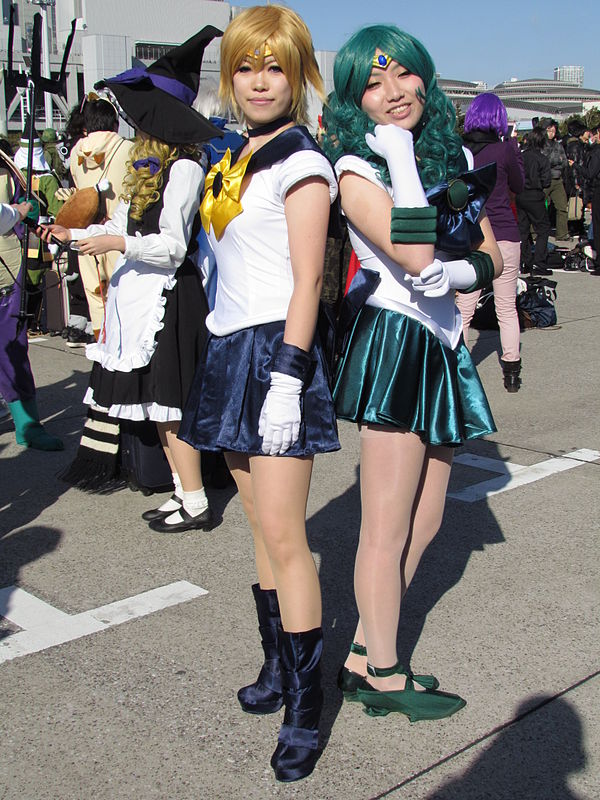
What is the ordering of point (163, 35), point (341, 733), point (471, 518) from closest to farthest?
point (341, 733) → point (471, 518) → point (163, 35)

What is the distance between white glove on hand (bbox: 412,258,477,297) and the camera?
2.35 m

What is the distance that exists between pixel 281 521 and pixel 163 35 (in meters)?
75.9

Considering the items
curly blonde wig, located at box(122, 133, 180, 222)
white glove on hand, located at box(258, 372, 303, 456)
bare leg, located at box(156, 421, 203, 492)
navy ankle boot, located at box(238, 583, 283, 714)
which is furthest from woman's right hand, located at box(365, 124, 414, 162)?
Answer: bare leg, located at box(156, 421, 203, 492)

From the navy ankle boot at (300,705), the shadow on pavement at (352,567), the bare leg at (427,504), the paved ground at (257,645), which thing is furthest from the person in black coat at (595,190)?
the navy ankle boot at (300,705)

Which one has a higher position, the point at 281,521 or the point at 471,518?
the point at 281,521

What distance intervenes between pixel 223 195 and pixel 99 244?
4.65 feet

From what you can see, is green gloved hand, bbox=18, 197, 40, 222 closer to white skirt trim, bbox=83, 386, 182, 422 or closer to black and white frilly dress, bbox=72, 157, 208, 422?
black and white frilly dress, bbox=72, 157, 208, 422

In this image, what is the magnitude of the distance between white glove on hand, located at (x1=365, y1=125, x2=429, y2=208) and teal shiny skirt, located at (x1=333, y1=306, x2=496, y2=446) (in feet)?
1.09

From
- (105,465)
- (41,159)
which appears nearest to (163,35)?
(41,159)

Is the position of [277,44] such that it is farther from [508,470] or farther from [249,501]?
[508,470]

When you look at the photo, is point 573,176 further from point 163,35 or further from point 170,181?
point 163,35

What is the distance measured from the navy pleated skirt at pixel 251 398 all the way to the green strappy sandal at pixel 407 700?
76 centimetres

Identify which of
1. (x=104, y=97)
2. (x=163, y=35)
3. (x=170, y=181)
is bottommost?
(x=170, y=181)

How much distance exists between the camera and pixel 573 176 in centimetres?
1559
